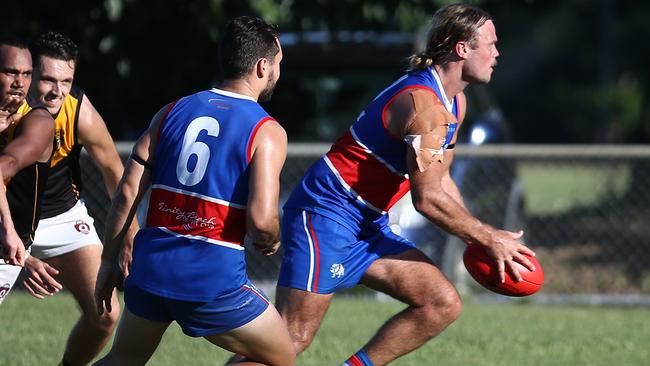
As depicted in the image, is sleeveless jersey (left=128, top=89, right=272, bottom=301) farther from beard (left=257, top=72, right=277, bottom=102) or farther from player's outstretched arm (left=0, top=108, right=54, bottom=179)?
player's outstretched arm (left=0, top=108, right=54, bottom=179)

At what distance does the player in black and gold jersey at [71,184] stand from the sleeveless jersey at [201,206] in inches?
57.3

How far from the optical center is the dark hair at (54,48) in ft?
19.1

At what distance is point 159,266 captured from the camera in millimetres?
4535

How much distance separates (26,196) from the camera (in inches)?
215

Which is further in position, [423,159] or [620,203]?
[620,203]

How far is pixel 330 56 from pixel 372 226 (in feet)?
23.7

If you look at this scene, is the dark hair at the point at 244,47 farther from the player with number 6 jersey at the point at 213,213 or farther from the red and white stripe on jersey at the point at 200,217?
the red and white stripe on jersey at the point at 200,217

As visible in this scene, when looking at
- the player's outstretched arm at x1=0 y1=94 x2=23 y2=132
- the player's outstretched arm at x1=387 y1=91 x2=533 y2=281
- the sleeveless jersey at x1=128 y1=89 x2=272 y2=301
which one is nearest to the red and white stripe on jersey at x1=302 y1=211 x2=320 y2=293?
the player's outstretched arm at x1=387 y1=91 x2=533 y2=281

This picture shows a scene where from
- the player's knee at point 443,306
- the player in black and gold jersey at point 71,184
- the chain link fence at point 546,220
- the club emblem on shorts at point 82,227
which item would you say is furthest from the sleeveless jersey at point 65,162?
the chain link fence at point 546,220

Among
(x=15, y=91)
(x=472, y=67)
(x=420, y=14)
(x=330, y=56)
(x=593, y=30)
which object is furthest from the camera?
(x=593, y=30)

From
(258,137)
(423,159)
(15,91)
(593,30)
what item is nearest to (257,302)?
(258,137)

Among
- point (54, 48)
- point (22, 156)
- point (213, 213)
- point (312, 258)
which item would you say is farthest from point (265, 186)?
point (54, 48)

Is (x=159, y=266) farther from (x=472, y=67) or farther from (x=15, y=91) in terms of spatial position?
(x=472, y=67)

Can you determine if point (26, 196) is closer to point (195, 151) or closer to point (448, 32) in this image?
point (195, 151)
